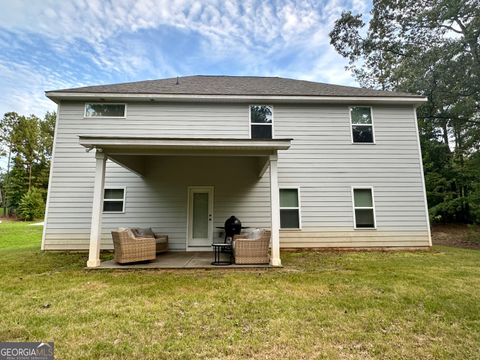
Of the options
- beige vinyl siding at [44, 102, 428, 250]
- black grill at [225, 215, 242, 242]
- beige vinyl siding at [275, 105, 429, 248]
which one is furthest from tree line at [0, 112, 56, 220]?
beige vinyl siding at [275, 105, 429, 248]

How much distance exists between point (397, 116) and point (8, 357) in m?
10.8

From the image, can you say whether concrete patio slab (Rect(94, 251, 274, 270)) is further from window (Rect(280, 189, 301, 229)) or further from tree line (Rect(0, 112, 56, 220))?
tree line (Rect(0, 112, 56, 220))

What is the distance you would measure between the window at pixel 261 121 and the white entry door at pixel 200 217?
2.43m

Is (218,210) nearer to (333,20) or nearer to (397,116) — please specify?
(397,116)

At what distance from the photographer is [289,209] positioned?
8.39 meters

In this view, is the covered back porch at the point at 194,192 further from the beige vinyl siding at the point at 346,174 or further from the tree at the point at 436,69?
the tree at the point at 436,69

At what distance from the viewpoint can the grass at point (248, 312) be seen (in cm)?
257

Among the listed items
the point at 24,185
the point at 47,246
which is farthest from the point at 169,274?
the point at 24,185

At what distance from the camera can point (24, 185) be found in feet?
82.5

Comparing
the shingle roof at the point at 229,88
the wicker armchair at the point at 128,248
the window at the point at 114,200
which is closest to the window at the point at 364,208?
the shingle roof at the point at 229,88

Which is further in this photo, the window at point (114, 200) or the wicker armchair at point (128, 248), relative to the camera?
the window at point (114, 200)

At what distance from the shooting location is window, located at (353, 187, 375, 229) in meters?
8.43

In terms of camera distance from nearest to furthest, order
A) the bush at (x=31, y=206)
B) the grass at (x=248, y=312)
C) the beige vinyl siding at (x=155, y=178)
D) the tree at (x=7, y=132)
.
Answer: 1. the grass at (x=248, y=312)
2. the beige vinyl siding at (x=155, y=178)
3. the bush at (x=31, y=206)
4. the tree at (x=7, y=132)

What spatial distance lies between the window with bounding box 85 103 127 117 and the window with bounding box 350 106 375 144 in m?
7.85
